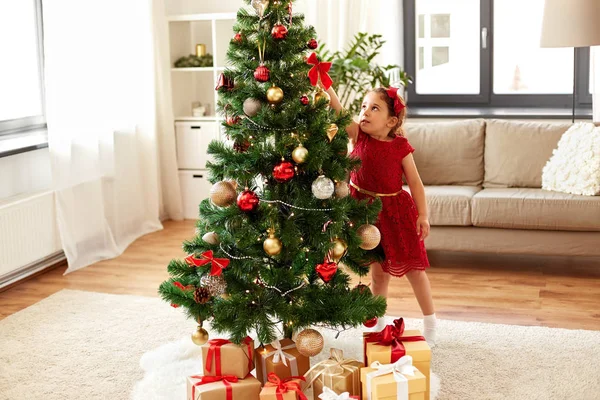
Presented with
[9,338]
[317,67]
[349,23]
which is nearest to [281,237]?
[317,67]

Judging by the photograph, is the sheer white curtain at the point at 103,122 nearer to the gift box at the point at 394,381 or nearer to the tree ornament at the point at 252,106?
the tree ornament at the point at 252,106

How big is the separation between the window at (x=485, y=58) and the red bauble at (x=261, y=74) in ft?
11.9

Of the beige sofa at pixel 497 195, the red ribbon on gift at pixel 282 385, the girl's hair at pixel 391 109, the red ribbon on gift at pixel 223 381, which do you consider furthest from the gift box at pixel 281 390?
the beige sofa at pixel 497 195

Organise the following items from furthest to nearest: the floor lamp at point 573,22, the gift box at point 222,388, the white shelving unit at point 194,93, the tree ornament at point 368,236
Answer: the white shelving unit at point 194,93 < the floor lamp at point 573,22 < the tree ornament at point 368,236 < the gift box at point 222,388

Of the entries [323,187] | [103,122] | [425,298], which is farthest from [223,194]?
[103,122]

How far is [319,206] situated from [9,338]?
1.67 m

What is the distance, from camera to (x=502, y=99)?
5855 mm

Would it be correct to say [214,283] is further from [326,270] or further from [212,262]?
[326,270]

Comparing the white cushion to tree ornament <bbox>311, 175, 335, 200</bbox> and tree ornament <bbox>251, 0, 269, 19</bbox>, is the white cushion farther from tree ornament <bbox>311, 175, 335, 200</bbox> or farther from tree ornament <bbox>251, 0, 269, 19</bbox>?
tree ornament <bbox>251, 0, 269, 19</bbox>

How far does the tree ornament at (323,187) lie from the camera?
2.58 m

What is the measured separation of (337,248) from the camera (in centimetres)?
267

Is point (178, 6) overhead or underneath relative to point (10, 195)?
overhead

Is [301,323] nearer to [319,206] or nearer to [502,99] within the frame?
[319,206]

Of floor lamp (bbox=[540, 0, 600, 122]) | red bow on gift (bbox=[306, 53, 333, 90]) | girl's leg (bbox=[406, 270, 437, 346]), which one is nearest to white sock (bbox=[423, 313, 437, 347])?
girl's leg (bbox=[406, 270, 437, 346])
